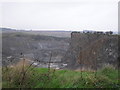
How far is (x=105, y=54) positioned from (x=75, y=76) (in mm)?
5309

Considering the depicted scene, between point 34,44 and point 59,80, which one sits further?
point 34,44

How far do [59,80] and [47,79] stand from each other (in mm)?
300

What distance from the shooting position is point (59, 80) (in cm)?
527

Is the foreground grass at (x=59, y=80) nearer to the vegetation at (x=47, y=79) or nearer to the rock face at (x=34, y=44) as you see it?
the vegetation at (x=47, y=79)

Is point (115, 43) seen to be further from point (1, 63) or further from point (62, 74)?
point (1, 63)

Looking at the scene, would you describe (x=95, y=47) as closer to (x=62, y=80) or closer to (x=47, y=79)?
(x=62, y=80)

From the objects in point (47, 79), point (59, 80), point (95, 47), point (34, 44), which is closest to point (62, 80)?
point (59, 80)

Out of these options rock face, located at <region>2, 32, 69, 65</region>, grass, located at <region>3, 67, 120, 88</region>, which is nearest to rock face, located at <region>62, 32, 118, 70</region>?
rock face, located at <region>2, 32, 69, 65</region>

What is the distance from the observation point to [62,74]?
561 cm

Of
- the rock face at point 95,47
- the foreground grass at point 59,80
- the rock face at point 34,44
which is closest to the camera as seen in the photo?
the foreground grass at point 59,80

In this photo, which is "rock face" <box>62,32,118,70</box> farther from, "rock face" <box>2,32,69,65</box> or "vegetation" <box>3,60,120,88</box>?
"vegetation" <box>3,60,120,88</box>

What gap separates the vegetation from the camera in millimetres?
5082

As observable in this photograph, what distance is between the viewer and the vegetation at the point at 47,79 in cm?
508

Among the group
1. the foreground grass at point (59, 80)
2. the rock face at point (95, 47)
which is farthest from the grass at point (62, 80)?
the rock face at point (95, 47)
